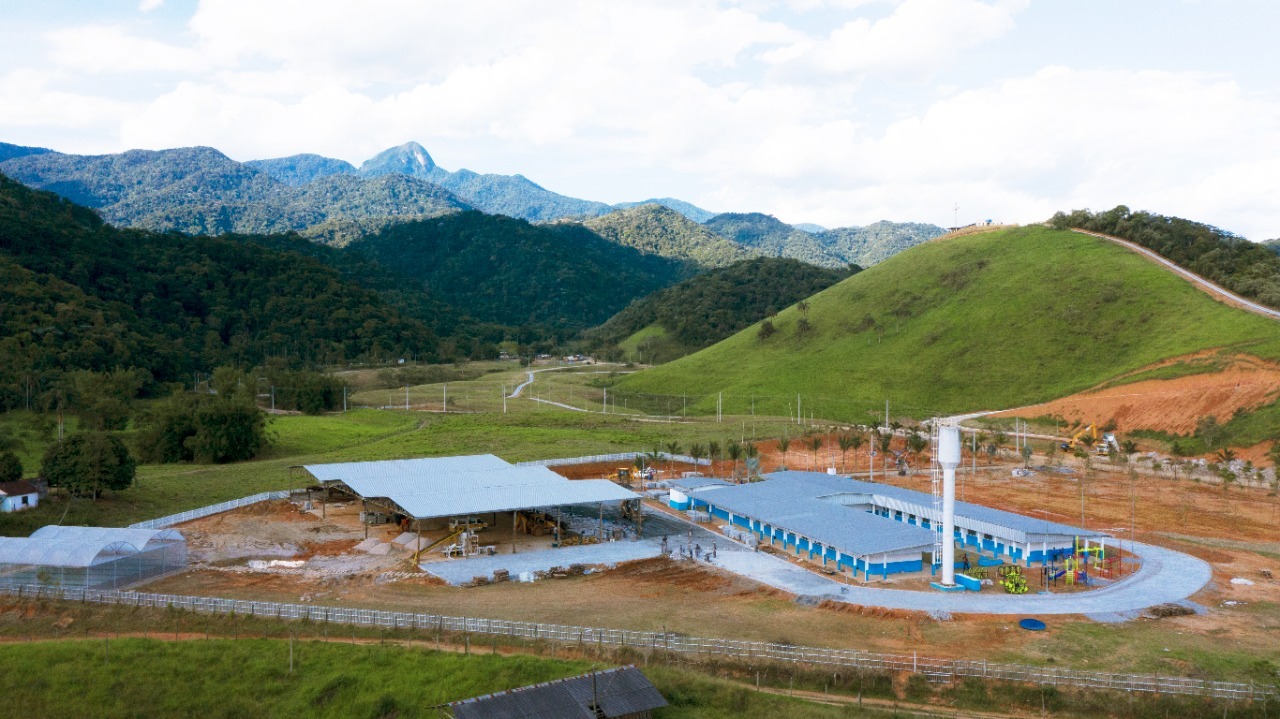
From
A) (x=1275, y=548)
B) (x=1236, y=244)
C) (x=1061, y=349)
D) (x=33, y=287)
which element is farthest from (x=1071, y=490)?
(x=33, y=287)

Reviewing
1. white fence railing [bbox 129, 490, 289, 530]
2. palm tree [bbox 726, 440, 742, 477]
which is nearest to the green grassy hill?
palm tree [bbox 726, 440, 742, 477]

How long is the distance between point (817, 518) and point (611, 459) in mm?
27276

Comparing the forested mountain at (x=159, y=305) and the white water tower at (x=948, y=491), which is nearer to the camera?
the white water tower at (x=948, y=491)

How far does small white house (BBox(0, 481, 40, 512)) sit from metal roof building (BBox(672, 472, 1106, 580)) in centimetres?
3698

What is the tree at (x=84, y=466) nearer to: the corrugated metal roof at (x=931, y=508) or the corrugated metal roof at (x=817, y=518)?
the corrugated metal roof at (x=817, y=518)

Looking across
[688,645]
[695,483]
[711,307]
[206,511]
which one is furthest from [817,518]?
[711,307]

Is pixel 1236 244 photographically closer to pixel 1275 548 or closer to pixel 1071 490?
pixel 1071 490

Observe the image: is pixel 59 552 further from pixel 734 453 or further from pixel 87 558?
pixel 734 453

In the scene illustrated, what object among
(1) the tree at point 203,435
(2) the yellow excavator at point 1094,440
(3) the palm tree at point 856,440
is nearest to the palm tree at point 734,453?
(3) the palm tree at point 856,440

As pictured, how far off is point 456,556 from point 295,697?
16.7m

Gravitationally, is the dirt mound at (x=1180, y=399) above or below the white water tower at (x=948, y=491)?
above

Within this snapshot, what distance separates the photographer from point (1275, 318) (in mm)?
90812

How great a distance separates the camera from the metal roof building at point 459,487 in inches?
1693

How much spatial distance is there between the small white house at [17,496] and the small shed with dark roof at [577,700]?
34.2 m
